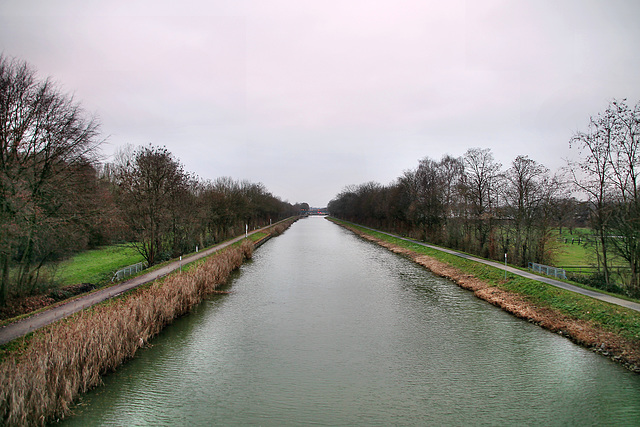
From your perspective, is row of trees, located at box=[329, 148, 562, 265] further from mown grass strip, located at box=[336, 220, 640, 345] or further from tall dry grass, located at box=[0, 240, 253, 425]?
tall dry grass, located at box=[0, 240, 253, 425]

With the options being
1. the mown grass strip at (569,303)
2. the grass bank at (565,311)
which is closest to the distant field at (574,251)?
the mown grass strip at (569,303)

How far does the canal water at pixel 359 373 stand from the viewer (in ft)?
20.9

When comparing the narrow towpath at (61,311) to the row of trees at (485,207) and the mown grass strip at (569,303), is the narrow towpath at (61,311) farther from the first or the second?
the row of trees at (485,207)

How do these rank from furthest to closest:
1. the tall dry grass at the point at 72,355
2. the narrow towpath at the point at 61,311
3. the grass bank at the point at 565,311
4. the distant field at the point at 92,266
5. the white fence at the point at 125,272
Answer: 1. the distant field at the point at 92,266
2. the white fence at the point at 125,272
3. the grass bank at the point at 565,311
4. the narrow towpath at the point at 61,311
5. the tall dry grass at the point at 72,355

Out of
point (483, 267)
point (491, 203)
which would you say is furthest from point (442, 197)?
point (483, 267)

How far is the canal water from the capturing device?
6.36 metres

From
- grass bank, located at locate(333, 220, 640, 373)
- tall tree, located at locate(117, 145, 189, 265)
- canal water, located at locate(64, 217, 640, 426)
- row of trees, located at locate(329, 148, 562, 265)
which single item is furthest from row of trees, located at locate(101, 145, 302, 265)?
row of trees, located at locate(329, 148, 562, 265)

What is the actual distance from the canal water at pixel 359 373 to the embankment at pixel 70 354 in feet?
1.22

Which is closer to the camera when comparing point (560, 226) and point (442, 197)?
point (560, 226)

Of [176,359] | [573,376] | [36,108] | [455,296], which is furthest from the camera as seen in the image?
[455,296]

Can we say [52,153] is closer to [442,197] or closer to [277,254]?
[277,254]

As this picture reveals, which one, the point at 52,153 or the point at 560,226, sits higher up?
the point at 52,153

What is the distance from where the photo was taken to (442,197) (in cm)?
3406

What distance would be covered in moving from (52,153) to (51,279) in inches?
217
